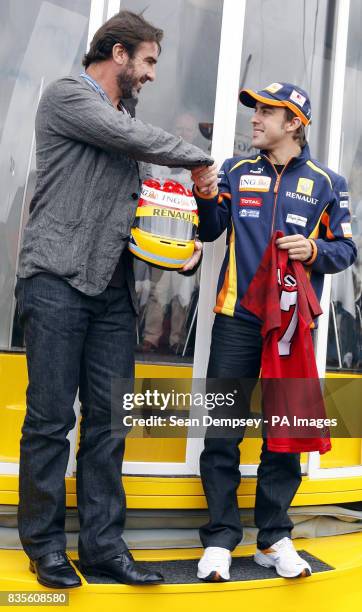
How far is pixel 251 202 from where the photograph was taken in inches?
113

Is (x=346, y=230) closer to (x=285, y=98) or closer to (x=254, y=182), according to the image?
(x=254, y=182)

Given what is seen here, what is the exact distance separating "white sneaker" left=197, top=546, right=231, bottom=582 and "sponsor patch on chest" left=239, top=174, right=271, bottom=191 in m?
1.40

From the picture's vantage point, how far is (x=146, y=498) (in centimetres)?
293

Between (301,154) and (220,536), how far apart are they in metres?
1.54

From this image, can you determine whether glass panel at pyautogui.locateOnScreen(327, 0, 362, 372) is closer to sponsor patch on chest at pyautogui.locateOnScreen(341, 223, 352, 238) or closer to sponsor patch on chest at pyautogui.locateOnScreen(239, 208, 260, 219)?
sponsor patch on chest at pyautogui.locateOnScreen(341, 223, 352, 238)

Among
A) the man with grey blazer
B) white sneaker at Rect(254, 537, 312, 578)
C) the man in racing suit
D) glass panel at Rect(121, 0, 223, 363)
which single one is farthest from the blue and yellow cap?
white sneaker at Rect(254, 537, 312, 578)

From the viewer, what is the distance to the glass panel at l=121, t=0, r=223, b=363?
3176mm

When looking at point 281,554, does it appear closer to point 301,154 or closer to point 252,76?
point 301,154

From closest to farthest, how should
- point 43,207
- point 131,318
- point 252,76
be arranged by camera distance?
point 43,207 < point 131,318 < point 252,76

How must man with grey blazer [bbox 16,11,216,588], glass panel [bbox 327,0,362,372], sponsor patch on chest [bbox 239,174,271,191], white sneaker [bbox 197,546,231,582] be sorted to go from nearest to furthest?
man with grey blazer [bbox 16,11,216,588] → white sneaker [bbox 197,546,231,582] → sponsor patch on chest [bbox 239,174,271,191] → glass panel [bbox 327,0,362,372]

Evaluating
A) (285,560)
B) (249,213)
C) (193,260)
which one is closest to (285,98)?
(249,213)

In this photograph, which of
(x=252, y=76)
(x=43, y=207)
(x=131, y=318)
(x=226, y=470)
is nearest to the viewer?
(x=43, y=207)

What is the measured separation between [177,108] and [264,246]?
0.82 metres

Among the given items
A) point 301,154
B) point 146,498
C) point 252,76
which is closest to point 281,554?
point 146,498
